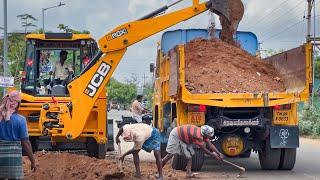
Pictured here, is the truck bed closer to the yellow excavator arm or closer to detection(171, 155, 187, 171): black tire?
the yellow excavator arm

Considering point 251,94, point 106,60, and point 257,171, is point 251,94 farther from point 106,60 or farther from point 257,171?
point 106,60

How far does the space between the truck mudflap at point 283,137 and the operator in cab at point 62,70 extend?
4.33m

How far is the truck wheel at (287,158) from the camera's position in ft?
43.5

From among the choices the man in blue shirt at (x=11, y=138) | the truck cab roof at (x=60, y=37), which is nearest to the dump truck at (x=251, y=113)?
the truck cab roof at (x=60, y=37)

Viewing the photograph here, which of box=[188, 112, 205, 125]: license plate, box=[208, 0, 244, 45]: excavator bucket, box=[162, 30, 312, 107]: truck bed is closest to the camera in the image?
box=[162, 30, 312, 107]: truck bed

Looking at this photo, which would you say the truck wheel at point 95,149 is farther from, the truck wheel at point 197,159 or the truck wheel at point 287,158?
the truck wheel at point 287,158

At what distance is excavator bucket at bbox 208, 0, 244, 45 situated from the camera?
42.6ft

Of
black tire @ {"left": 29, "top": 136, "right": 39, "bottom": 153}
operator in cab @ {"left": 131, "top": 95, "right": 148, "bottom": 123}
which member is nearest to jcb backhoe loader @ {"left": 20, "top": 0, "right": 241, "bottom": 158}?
black tire @ {"left": 29, "top": 136, "right": 39, "bottom": 153}

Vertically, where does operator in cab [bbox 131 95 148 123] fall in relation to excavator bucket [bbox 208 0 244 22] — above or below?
below

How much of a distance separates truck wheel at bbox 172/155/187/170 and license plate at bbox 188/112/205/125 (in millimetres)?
792

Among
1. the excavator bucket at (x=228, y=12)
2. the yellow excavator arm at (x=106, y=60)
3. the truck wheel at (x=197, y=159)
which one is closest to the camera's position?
the yellow excavator arm at (x=106, y=60)

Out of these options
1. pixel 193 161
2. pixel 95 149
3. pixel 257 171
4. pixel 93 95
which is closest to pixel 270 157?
pixel 257 171

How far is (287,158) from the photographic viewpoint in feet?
43.8

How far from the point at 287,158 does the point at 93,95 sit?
4161mm
